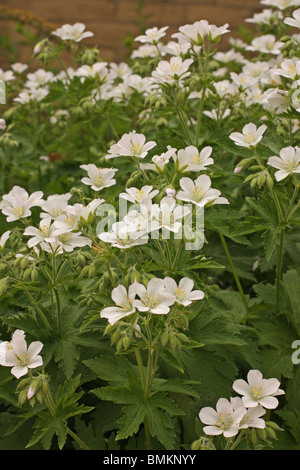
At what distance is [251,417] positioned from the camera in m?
1.84

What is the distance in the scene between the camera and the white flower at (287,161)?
217cm

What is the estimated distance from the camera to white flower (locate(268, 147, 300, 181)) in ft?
7.11

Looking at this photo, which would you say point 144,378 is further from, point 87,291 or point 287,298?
point 287,298

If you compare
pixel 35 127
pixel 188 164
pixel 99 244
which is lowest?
pixel 35 127

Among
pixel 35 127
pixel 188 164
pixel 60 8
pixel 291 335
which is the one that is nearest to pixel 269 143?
pixel 188 164

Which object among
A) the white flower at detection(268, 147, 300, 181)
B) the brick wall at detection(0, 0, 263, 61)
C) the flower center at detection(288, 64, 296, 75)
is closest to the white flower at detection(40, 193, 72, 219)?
the white flower at detection(268, 147, 300, 181)

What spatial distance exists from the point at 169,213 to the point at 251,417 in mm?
672

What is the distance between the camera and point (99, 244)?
2.01 meters

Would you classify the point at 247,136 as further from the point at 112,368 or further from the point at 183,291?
the point at 112,368

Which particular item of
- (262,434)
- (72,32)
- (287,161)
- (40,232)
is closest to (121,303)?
(40,232)

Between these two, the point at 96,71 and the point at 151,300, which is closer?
the point at 151,300

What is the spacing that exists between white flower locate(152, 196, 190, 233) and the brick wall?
513 cm

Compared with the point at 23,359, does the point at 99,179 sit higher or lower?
higher

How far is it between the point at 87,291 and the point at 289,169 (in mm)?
870
